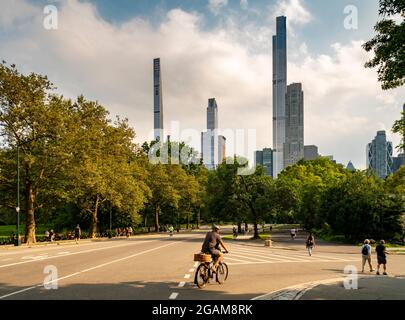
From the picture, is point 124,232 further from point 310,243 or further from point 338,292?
Answer: point 338,292

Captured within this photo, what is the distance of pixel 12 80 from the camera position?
35.2 meters

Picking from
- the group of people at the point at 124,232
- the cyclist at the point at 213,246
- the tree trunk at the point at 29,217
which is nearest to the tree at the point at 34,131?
the tree trunk at the point at 29,217

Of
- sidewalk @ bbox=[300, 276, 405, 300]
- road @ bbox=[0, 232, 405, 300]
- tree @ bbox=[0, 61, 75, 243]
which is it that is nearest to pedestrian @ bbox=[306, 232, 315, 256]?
road @ bbox=[0, 232, 405, 300]

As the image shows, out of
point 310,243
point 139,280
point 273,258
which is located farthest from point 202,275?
point 310,243

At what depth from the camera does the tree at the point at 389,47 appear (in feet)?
32.5

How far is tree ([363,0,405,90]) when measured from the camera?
32.5 feet

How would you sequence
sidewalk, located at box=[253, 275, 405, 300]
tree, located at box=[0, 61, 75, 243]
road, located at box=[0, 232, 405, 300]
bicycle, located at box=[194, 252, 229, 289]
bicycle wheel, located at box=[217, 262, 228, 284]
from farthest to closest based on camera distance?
tree, located at box=[0, 61, 75, 243], bicycle wheel, located at box=[217, 262, 228, 284], bicycle, located at box=[194, 252, 229, 289], road, located at box=[0, 232, 405, 300], sidewalk, located at box=[253, 275, 405, 300]

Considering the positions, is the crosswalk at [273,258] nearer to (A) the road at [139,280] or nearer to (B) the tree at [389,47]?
A: (A) the road at [139,280]

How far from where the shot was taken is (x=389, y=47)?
395 inches

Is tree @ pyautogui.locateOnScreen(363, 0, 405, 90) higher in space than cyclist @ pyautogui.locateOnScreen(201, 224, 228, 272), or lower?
higher

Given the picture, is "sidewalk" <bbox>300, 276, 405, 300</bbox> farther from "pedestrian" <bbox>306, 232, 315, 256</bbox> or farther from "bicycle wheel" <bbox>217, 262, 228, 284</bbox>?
"pedestrian" <bbox>306, 232, 315, 256</bbox>

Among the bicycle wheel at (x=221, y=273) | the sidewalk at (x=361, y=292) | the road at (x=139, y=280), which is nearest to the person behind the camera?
the sidewalk at (x=361, y=292)
